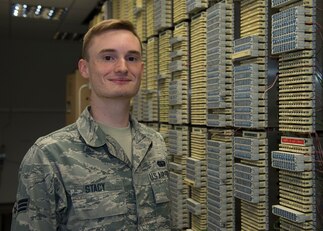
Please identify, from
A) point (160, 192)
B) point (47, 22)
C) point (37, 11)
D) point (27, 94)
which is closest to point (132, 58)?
point (160, 192)

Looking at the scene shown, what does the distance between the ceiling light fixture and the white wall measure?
7.35 ft

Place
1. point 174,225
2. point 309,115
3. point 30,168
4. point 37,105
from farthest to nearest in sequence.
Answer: point 37,105 → point 174,225 → point 309,115 → point 30,168

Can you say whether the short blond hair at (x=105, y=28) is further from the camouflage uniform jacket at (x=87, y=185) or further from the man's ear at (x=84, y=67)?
the camouflage uniform jacket at (x=87, y=185)

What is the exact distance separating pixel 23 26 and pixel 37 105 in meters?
1.98

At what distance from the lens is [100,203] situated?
1547 mm

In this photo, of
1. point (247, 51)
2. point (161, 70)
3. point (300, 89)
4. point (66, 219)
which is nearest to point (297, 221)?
point (300, 89)

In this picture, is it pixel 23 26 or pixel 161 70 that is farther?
pixel 23 26

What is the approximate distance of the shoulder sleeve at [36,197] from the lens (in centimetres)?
143

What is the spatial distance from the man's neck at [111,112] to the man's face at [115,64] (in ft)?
Result: 0.14

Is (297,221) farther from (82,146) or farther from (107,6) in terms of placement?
(107,6)

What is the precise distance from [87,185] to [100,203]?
9 cm

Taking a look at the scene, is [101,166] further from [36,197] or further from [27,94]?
[27,94]

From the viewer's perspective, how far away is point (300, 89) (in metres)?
1.71

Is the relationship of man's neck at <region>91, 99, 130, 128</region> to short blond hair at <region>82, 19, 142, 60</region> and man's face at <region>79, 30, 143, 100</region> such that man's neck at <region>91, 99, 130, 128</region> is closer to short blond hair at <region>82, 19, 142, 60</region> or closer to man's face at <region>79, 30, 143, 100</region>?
man's face at <region>79, 30, 143, 100</region>
